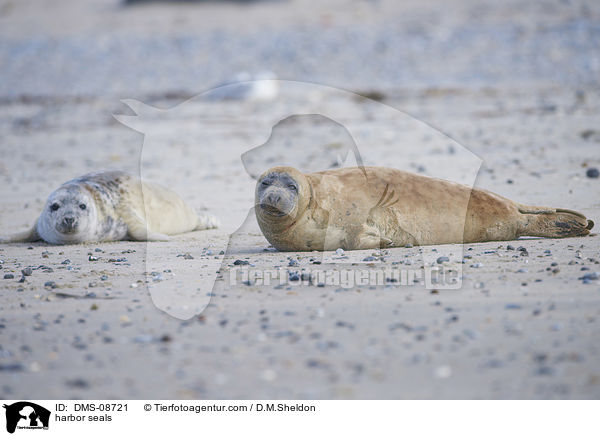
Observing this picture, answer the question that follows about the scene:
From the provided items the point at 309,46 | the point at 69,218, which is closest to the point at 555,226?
the point at 69,218

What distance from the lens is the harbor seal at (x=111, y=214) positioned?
6086mm

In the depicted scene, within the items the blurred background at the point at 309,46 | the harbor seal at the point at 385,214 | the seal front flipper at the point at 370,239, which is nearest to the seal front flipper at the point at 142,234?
the harbor seal at the point at 385,214

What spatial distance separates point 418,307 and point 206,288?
1.24 m

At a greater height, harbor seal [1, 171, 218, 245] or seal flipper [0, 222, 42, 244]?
harbor seal [1, 171, 218, 245]

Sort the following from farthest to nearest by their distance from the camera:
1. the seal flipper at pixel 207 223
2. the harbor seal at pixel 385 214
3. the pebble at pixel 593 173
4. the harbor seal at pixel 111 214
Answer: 1. the pebble at pixel 593 173
2. the seal flipper at pixel 207 223
3. the harbor seal at pixel 111 214
4. the harbor seal at pixel 385 214

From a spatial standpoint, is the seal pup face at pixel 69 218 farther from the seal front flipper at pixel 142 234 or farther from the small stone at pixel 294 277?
the small stone at pixel 294 277

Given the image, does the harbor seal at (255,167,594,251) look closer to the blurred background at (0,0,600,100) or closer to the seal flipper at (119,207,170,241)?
the seal flipper at (119,207,170,241)

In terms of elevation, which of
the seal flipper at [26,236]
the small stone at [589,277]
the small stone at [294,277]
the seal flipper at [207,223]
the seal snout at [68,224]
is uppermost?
the seal flipper at [207,223]

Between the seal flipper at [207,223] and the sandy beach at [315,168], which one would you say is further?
the seal flipper at [207,223]

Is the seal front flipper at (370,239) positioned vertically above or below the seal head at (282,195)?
below

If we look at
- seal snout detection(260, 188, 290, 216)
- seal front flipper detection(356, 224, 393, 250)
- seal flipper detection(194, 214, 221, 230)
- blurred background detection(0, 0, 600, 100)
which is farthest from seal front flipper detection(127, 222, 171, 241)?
blurred background detection(0, 0, 600, 100)

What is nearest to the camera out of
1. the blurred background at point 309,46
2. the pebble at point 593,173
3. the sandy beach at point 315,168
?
the sandy beach at point 315,168
